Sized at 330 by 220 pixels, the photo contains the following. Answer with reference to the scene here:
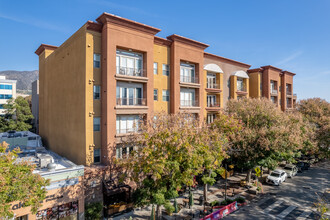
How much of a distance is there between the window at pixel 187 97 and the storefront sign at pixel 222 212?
1314 centimetres

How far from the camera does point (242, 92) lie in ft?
118

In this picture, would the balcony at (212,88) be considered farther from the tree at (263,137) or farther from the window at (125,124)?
the window at (125,124)

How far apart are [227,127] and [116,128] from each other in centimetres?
1246

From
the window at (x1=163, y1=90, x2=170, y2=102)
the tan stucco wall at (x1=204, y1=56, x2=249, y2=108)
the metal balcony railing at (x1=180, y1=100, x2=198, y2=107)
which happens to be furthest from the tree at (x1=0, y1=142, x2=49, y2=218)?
the tan stucco wall at (x1=204, y1=56, x2=249, y2=108)

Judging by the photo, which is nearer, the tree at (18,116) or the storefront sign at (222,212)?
the storefront sign at (222,212)

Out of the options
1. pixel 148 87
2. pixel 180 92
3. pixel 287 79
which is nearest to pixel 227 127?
pixel 180 92

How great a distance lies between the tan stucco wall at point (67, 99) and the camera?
1991cm

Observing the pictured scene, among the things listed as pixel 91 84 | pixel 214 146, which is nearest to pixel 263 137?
pixel 214 146

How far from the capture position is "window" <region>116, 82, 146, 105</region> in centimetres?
2133

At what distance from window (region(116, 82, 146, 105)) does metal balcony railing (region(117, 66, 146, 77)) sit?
1086 mm

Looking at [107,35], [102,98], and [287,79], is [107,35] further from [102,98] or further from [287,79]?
[287,79]

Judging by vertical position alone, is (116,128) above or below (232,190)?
above

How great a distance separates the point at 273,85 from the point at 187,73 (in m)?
26.3

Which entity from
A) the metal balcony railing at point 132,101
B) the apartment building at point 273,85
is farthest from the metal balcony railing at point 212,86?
the metal balcony railing at point 132,101
